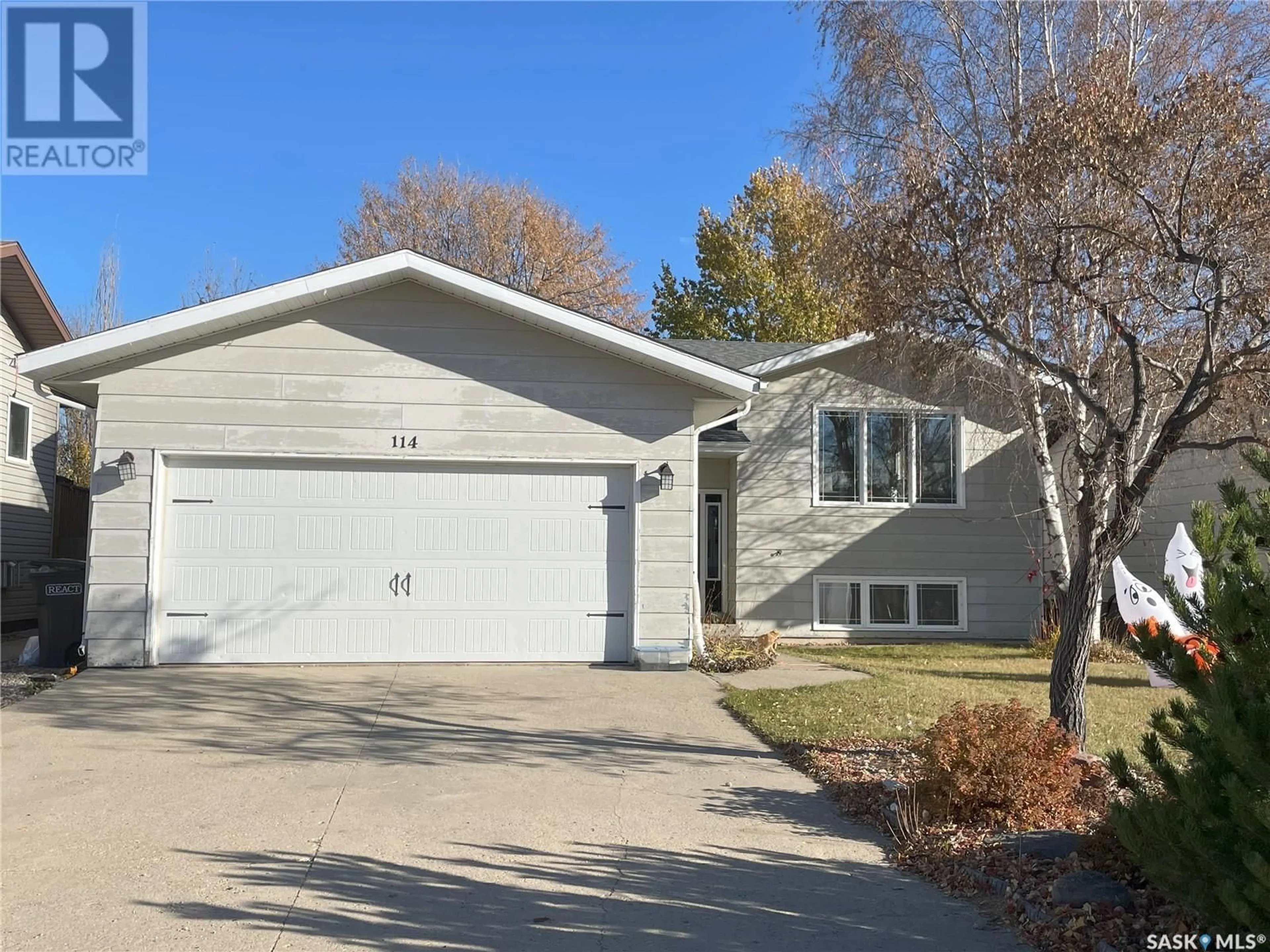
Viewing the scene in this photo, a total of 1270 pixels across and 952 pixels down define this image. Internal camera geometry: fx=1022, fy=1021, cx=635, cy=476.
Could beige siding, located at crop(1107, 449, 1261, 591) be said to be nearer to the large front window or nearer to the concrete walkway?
the large front window

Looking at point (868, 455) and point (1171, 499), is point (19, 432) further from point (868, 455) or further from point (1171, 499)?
point (1171, 499)

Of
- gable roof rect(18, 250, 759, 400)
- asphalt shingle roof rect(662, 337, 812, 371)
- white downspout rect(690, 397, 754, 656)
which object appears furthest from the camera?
asphalt shingle roof rect(662, 337, 812, 371)

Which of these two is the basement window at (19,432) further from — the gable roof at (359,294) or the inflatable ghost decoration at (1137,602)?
the inflatable ghost decoration at (1137,602)

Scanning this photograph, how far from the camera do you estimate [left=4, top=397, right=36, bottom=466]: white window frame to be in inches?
574

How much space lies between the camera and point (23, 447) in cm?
1529

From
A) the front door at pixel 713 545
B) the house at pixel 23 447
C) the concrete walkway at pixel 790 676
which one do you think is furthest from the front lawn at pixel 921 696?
the house at pixel 23 447

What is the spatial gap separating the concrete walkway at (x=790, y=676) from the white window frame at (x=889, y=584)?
2.86 m

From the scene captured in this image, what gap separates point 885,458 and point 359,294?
8.28 metres

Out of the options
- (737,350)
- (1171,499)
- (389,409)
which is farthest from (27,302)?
(1171,499)

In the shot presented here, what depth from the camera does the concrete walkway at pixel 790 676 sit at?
10359 mm

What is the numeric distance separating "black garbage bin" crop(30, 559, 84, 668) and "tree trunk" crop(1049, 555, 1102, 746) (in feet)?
31.5

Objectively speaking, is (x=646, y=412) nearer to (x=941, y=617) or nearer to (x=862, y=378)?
(x=862, y=378)

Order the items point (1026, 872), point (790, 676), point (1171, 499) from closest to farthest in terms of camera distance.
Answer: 1. point (1026, 872)
2. point (790, 676)
3. point (1171, 499)

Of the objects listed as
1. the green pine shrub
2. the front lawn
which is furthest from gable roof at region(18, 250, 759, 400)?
the green pine shrub
